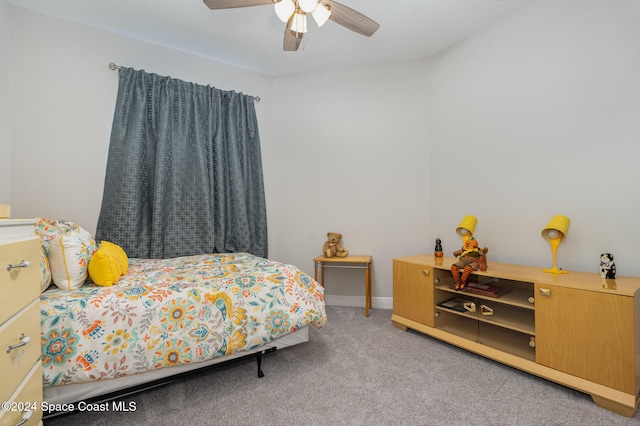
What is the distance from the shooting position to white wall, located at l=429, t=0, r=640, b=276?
5.56 feet

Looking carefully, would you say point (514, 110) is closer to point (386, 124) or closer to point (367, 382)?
point (386, 124)

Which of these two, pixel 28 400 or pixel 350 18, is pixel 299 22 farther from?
pixel 28 400

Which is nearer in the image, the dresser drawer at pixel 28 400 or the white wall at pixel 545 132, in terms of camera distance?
the dresser drawer at pixel 28 400

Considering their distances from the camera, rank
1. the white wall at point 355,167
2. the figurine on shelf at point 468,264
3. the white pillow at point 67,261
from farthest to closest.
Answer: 1. the white wall at point 355,167
2. the figurine on shelf at point 468,264
3. the white pillow at point 67,261

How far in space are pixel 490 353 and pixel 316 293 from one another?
3.98 ft

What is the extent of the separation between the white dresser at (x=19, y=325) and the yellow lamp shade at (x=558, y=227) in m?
2.69

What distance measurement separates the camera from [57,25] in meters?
2.24

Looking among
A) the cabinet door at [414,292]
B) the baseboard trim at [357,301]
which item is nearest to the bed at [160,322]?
the cabinet door at [414,292]

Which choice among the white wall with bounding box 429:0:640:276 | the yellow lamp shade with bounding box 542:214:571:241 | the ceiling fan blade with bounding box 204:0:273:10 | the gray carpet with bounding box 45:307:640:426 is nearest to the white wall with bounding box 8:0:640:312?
the white wall with bounding box 429:0:640:276

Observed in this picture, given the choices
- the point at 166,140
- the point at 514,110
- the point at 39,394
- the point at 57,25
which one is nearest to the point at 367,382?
the point at 39,394

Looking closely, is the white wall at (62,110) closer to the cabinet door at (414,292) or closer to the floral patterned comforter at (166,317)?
the floral patterned comforter at (166,317)

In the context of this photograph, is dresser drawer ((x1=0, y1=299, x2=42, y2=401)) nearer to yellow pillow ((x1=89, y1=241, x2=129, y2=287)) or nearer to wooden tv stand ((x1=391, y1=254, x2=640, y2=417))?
yellow pillow ((x1=89, y1=241, x2=129, y2=287))

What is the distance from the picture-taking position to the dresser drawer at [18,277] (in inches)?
32.8

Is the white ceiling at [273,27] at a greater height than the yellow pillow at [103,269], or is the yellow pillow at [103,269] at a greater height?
the white ceiling at [273,27]
